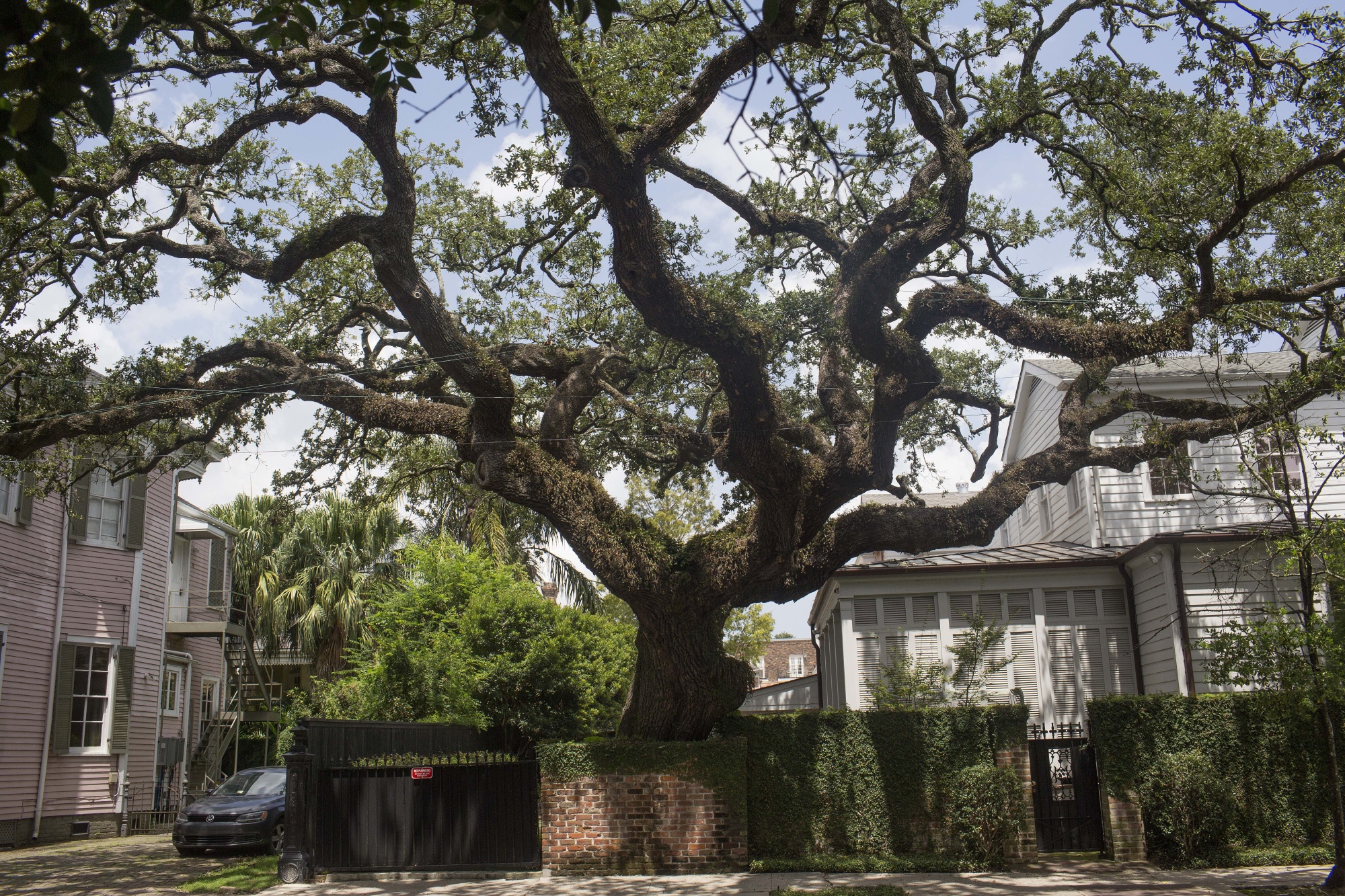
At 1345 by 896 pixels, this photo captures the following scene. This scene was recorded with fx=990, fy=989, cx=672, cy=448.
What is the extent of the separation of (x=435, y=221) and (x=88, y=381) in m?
8.24

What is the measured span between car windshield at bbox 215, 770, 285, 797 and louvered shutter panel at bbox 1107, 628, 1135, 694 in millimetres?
14353

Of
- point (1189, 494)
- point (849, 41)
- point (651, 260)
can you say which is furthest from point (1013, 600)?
point (651, 260)

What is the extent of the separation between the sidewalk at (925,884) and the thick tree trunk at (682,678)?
184 cm

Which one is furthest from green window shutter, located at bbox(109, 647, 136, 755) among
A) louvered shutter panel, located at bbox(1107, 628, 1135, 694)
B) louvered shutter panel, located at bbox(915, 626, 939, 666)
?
louvered shutter panel, located at bbox(1107, 628, 1135, 694)

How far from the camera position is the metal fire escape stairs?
24.4 meters

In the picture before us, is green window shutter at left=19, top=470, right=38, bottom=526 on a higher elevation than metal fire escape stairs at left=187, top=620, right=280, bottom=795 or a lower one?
higher

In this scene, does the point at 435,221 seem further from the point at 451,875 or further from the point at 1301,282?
the point at 1301,282

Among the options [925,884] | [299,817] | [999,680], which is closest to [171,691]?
[299,817]

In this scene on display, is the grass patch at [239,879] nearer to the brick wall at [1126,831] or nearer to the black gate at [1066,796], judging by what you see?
the black gate at [1066,796]

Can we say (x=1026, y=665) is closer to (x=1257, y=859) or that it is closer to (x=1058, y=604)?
(x=1058, y=604)

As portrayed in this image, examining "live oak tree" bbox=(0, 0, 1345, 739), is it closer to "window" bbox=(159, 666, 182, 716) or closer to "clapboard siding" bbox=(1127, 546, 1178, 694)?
"clapboard siding" bbox=(1127, 546, 1178, 694)

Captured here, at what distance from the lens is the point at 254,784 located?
16812 millimetres

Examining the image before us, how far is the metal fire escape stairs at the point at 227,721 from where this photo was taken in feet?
80.0

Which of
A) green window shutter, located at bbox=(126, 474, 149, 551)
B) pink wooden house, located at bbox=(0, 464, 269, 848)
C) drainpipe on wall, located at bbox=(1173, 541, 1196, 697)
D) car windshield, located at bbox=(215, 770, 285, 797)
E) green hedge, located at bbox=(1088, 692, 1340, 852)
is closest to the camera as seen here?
green hedge, located at bbox=(1088, 692, 1340, 852)
